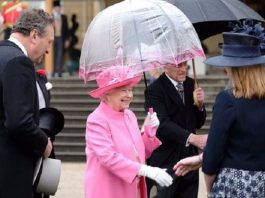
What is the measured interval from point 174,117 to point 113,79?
152 cm

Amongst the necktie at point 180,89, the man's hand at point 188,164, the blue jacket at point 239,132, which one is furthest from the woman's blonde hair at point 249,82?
the necktie at point 180,89

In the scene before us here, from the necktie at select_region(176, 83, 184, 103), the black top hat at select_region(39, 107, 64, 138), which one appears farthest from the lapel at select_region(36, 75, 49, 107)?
the necktie at select_region(176, 83, 184, 103)

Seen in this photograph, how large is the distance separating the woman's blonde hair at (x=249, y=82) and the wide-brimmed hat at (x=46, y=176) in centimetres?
143

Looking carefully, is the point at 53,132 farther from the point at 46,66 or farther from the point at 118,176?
the point at 46,66

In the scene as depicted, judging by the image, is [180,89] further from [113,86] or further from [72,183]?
[72,183]

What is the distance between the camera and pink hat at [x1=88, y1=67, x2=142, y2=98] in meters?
4.84

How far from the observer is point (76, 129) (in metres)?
14.3

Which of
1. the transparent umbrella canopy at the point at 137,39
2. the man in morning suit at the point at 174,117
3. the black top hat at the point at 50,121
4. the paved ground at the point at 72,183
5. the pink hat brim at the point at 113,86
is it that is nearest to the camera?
the pink hat brim at the point at 113,86

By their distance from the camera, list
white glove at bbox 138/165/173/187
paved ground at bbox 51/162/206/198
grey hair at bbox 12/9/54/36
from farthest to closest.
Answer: paved ground at bbox 51/162/206/198, grey hair at bbox 12/9/54/36, white glove at bbox 138/165/173/187

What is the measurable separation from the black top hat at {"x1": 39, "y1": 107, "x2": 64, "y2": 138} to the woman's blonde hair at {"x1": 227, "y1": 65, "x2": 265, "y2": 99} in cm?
161

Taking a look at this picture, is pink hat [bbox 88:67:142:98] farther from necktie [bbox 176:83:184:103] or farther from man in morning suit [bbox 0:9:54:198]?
necktie [bbox 176:83:184:103]

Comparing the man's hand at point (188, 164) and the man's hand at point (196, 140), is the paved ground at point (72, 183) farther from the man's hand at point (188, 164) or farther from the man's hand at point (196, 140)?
the man's hand at point (188, 164)

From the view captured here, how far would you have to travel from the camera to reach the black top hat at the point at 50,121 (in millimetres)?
5387

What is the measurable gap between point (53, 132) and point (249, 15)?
2026 mm
